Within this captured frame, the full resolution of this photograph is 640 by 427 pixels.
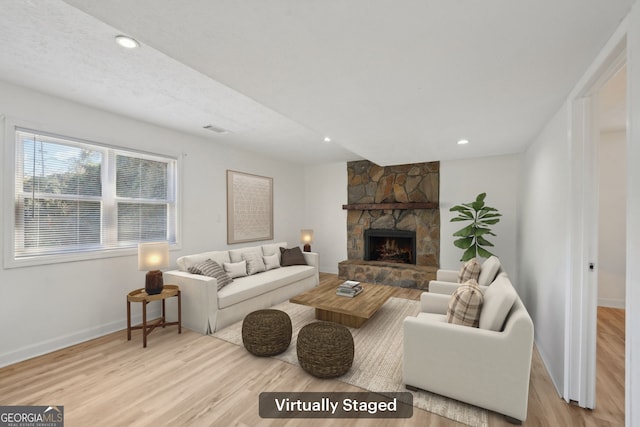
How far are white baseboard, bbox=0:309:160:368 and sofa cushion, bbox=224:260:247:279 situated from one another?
1.17 m

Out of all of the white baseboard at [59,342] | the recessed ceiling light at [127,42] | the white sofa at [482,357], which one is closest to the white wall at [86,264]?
the white baseboard at [59,342]

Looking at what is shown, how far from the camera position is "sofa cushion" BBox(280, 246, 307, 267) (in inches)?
184

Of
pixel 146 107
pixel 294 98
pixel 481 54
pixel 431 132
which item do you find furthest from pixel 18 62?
pixel 431 132

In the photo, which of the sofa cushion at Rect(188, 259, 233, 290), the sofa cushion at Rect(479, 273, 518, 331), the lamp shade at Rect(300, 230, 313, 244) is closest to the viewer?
the sofa cushion at Rect(479, 273, 518, 331)

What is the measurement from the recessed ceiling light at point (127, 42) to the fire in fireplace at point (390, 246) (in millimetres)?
4658

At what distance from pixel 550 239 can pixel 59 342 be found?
190 inches

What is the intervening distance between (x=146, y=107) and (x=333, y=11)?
8.63ft

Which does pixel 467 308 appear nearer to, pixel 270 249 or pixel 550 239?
pixel 550 239

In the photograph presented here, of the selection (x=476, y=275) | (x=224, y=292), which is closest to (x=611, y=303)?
(x=476, y=275)

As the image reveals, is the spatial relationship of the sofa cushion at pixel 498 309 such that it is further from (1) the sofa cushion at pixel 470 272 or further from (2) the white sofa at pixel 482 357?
(1) the sofa cushion at pixel 470 272

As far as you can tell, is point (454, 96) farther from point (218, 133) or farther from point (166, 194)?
point (166, 194)

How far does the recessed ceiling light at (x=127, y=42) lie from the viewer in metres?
1.75

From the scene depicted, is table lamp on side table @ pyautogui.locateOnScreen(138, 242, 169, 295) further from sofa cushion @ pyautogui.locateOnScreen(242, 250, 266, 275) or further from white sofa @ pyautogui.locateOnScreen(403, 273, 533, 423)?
white sofa @ pyautogui.locateOnScreen(403, 273, 533, 423)

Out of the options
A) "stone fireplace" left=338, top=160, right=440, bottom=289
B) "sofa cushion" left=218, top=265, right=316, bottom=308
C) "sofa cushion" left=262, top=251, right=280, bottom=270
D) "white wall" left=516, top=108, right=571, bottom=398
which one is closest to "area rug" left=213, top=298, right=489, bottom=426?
"sofa cushion" left=218, top=265, right=316, bottom=308
